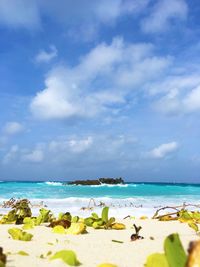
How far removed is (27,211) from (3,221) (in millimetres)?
222

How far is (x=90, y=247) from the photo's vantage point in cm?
216

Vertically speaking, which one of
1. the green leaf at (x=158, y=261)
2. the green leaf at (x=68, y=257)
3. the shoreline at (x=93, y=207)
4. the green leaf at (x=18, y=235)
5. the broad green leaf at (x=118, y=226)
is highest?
the shoreline at (x=93, y=207)

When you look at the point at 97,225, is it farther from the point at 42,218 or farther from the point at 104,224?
the point at 42,218

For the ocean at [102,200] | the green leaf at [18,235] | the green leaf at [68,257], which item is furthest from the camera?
the ocean at [102,200]

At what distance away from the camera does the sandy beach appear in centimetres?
170

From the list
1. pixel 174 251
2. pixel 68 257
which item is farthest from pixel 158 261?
pixel 68 257

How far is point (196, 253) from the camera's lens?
2.96ft

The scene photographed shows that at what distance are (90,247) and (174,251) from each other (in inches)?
45.4

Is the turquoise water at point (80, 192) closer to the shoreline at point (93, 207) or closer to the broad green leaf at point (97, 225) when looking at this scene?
the shoreline at point (93, 207)

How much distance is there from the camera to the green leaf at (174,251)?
1045 mm

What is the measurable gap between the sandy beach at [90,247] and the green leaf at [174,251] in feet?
1.94

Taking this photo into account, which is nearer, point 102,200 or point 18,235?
point 18,235

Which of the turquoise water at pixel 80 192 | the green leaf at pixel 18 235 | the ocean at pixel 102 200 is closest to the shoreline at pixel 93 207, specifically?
the ocean at pixel 102 200

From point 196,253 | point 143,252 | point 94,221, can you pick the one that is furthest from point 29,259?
point 94,221
